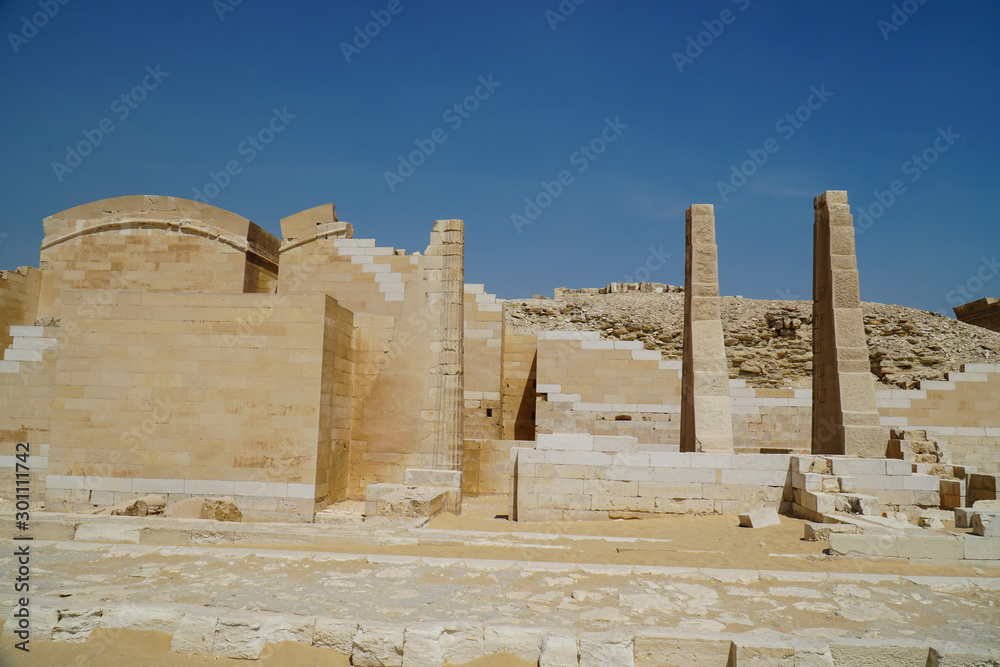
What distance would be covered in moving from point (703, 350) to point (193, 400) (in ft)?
29.2

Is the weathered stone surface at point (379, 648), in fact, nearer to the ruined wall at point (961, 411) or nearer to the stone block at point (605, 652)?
the stone block at point (605, 652)

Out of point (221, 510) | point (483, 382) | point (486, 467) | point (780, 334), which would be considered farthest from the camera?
point (780, 334)

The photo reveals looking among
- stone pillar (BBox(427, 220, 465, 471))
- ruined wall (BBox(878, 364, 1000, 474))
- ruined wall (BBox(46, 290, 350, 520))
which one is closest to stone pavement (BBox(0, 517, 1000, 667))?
ruined wall (BBox(46, 290, 350, 520))

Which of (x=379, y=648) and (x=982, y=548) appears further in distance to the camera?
(x=982, y=548)

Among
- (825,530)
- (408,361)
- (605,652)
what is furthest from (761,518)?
(408,361)

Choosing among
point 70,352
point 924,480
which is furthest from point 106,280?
point 924,480

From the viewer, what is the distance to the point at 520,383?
62.1 ft

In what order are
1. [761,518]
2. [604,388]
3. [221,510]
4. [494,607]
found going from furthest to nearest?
[604,388] < [221,510] < [761,518] < [494,607]

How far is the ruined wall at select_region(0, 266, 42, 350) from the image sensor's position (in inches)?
579

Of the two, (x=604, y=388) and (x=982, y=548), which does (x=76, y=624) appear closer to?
(x=982, y=548)

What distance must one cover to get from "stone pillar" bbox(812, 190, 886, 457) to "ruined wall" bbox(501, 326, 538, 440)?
8206 millimetres

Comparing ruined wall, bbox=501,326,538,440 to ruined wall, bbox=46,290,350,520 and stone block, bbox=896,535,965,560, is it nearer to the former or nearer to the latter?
ruined wall, bbox=46,290,350,520

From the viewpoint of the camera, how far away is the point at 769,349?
26516 mm

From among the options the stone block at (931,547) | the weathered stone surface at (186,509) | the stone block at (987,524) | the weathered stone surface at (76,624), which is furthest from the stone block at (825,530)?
the weathered stone surface at (186,509)
